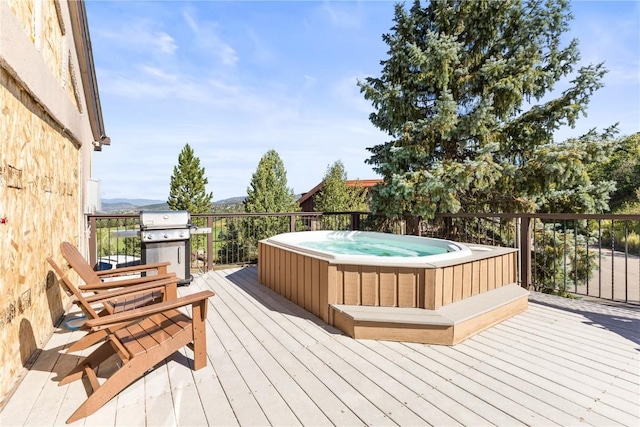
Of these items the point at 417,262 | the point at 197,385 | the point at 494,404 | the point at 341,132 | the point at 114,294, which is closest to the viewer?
the point at 494,404

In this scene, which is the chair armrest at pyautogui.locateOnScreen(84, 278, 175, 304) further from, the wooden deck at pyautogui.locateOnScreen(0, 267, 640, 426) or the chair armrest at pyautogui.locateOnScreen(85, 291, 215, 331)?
the wooden deck at pyautogui.locateOnScreen(0, 267, 640, 426)

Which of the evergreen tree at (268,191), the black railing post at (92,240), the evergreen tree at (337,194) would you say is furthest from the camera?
the evergreen tree at (268,191)

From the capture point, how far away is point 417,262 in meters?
2.73

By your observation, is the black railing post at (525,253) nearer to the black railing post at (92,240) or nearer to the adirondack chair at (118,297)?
the adirondack chair at (118,297)

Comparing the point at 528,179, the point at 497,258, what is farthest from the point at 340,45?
the point at 497,258

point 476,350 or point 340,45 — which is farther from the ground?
point 340,45

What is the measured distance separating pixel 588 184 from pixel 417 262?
17.9ft

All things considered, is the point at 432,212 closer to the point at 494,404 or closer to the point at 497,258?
the point at 497,258

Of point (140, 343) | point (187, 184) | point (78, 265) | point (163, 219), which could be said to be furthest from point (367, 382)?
point (187, 184)

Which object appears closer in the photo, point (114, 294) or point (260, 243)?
point (114, 294)

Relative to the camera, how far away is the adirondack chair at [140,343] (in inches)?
65.1

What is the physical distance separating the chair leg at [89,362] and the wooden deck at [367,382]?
0.04 m

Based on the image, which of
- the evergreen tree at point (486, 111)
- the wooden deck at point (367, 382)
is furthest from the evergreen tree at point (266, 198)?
the wooden deck at point (367, 382)

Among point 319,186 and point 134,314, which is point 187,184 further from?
point 134,314
